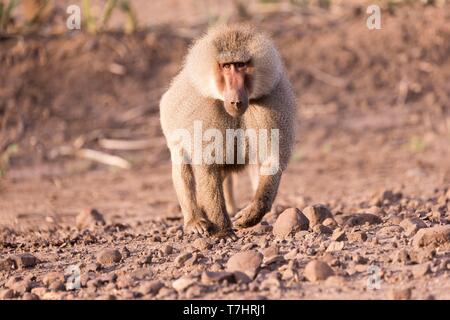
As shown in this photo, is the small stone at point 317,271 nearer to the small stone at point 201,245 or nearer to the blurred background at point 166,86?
the small stone at point 201,245

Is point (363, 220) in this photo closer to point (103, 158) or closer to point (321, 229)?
point (321, 229)

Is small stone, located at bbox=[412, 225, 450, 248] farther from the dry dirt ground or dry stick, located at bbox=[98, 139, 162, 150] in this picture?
dry stick, located at bbox=[98, 139, 162, 150]

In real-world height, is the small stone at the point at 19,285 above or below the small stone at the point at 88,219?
above

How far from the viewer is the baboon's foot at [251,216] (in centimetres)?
471

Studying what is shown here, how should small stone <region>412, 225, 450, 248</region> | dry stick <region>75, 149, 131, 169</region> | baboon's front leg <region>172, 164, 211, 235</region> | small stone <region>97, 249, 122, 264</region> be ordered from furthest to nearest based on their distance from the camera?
dry stick <region>75, 149, 131, 169</region> < baboon's front leg <region>172, 164, 211, 235</region> < small stone <region>97, 249, 122, 264</region> < small stone <region>412, 225, 450, 248</region>

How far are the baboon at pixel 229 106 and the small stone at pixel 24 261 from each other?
0.95m

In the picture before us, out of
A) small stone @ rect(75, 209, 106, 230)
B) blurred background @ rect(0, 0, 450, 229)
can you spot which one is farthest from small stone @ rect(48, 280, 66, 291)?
blurred background @ rect(0, 0, 450, 229)

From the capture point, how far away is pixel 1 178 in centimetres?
792

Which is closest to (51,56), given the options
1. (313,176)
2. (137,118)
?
(137,118)

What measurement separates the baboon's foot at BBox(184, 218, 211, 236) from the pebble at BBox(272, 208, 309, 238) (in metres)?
0.42

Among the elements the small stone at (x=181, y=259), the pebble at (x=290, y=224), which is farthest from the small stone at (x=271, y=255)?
the pebble at (x=290, y=224)

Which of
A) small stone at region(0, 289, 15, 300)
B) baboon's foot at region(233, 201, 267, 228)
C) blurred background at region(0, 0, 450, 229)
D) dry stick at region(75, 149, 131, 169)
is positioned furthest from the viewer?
dry stick at region(75, 149, 131, 169)

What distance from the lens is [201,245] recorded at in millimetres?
4324

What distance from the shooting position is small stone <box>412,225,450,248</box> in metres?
3.91
